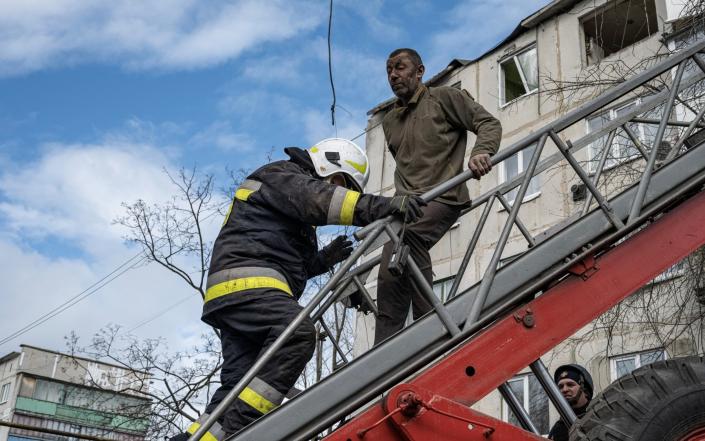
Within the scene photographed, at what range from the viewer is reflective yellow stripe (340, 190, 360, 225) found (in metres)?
3.45

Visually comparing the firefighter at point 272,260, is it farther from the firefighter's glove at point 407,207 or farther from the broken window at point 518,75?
the broken window at point 518,75

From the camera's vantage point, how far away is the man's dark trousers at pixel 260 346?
333 centimetres

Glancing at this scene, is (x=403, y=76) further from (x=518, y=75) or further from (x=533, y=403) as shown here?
(x=518, y=75)

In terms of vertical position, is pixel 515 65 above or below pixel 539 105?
above

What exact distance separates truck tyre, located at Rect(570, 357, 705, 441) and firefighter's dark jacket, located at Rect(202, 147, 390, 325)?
1267 millimetres

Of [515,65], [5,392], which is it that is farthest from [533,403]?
[5,392]

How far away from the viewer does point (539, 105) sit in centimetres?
1628

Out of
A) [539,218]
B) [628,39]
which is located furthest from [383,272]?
A: [628,39]

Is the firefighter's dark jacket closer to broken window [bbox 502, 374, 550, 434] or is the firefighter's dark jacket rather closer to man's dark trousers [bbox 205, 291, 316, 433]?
man's dark trousers [bbox 205, 291, 316, 433]

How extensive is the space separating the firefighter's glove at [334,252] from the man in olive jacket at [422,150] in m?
0.31

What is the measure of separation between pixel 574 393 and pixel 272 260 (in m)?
2.56

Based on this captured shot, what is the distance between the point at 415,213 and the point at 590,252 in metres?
0.83

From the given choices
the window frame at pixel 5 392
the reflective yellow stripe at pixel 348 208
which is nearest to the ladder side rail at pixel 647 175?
the reflective yellow stripe at pixel 348 208

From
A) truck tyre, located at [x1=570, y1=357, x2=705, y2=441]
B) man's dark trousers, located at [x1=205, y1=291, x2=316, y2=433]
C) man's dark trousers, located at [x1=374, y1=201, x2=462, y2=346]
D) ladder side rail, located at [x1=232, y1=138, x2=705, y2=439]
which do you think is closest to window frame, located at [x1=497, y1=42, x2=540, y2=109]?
man's dark trousers, located at [x1=374, y1=201, x2=462, y2=346]
